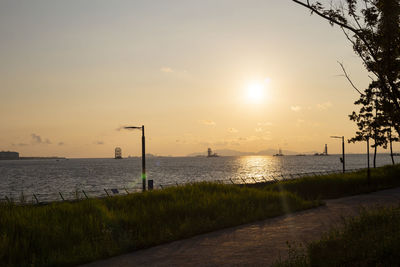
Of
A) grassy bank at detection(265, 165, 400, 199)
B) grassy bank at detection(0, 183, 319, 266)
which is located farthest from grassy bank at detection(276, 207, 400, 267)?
grassy bank at detection(265, 165, 400, 199)

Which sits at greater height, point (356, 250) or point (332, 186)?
point (356, 250)

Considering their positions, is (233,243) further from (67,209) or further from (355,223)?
(67,209)

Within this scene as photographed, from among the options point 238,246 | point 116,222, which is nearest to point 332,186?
point 238,246

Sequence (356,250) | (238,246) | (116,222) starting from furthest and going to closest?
(116,222)
(238,246)
(356,250)

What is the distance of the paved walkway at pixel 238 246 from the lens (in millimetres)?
9680

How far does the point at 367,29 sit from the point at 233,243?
23.7ft

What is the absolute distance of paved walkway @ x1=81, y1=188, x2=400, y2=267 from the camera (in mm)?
9680

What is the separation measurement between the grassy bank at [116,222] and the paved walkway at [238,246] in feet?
2.14

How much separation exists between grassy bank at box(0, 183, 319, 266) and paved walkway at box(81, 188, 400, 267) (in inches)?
25.7

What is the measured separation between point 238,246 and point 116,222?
482 centimetres

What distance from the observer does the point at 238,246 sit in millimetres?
11156

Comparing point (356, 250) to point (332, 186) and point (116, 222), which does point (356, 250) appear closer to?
point (116, 222)

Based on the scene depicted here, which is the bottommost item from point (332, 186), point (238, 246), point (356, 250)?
point (332, 186)

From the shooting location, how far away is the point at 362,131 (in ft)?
147
